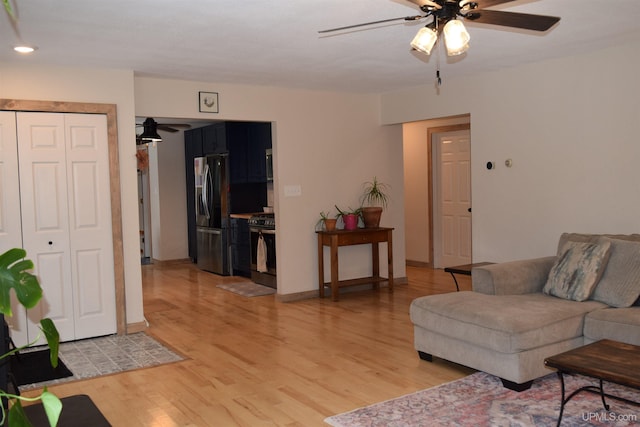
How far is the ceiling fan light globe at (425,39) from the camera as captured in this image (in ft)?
9.12

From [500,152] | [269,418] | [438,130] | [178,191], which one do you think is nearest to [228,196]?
[178,191]

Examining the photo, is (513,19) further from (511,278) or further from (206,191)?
(206,191)

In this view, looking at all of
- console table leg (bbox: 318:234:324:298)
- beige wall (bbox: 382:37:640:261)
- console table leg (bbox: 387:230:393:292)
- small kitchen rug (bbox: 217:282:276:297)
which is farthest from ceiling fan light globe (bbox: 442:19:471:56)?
small kitchen rug (bbox: 217:282:276:297)

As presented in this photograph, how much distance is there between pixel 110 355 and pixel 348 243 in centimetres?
291

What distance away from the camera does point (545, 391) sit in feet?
11.4

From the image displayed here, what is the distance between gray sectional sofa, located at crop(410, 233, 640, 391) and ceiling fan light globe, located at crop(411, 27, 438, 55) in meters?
1.72

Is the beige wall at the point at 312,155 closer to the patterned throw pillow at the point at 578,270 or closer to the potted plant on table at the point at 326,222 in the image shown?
the potted plant on table at the point at 326,222

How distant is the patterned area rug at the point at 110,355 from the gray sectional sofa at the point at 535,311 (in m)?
2.02

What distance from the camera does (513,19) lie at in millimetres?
2910

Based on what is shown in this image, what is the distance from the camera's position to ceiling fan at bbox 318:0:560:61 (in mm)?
2689

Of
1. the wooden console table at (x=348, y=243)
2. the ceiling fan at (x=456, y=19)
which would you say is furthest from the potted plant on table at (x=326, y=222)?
the ceiling fan at (x=456, y=19)

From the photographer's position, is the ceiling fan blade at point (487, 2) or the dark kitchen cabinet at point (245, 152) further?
the dark kitchen cabinet at point (245, 152)

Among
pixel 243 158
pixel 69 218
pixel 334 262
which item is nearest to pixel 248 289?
pixel 334 262

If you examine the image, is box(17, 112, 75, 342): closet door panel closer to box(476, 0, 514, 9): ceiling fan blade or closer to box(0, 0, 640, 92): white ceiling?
box(0, 0, 640, 92): white ceiling
